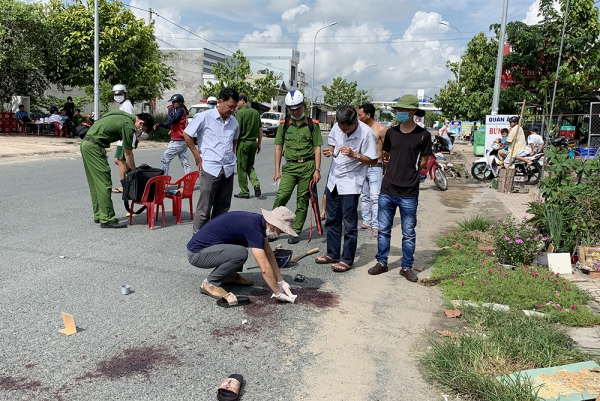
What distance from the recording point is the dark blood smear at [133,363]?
331 cm

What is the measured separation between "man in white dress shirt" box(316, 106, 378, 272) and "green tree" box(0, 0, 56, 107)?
1987cm

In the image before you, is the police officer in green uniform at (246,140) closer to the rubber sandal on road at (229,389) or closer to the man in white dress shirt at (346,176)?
the man in white dress shirt at (346,176)

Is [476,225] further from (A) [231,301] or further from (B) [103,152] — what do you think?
(B) [103,152]

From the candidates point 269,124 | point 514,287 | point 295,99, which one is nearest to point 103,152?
point 295,99

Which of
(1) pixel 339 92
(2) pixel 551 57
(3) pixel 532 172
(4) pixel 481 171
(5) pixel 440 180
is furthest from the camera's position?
(1) pixel 339 92

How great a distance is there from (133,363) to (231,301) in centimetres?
120

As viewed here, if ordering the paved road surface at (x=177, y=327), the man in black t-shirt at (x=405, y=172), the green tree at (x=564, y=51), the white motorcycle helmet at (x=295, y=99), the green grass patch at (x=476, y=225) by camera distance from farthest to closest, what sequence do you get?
1. the green tree at (x=564, y=51)
2. the green grass patch at (x=476, y=225)
3. the white motorcycle helmet at (x=295, y=99)
4. the man in black t-shirt at (x=405, y=172)
5. the paved road surface at (x=177, y=327)

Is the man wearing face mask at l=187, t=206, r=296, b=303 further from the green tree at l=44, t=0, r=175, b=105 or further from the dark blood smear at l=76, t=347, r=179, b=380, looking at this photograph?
the green tree at l=44, t=0, r=175, b=105

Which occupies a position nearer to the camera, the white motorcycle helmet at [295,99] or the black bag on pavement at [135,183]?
the white motorcycle helmet at [295,99]

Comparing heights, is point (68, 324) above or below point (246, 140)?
below

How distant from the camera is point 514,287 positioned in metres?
5.07

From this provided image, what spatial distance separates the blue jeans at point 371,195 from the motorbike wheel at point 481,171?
8840 millimetres

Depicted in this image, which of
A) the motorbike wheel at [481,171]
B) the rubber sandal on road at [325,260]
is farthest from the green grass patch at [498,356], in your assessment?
the motorbike wheel at [481,171]

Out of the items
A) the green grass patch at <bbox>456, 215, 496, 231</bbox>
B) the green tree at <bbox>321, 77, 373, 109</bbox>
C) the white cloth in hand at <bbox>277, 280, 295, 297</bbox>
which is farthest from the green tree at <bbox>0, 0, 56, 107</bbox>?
the green tree at <bbox>321, 77, 373, 109</bbox>
